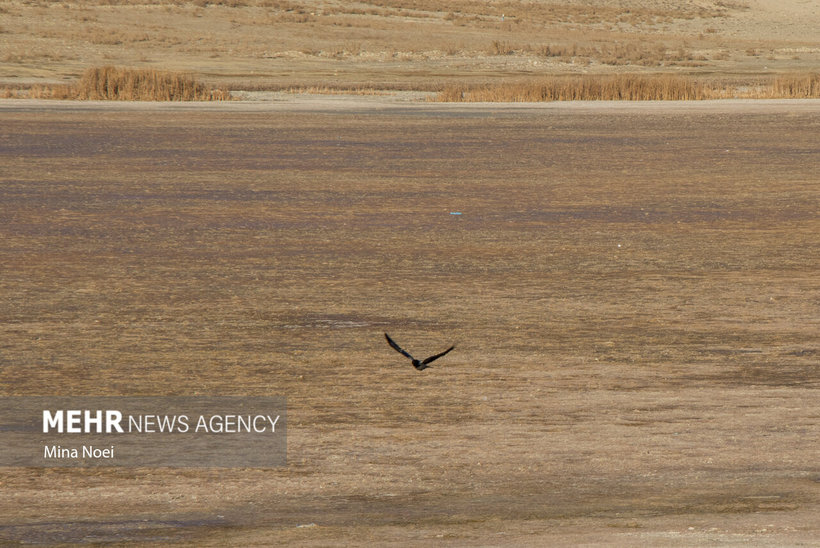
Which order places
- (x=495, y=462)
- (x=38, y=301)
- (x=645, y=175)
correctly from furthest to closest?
(x=645, y=175) → (x=38, y=301) → (x=495, y=462)

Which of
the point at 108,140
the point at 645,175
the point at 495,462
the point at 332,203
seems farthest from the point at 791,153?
the point at 495,462

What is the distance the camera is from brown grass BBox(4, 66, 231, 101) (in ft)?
145

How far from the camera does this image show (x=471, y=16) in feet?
322

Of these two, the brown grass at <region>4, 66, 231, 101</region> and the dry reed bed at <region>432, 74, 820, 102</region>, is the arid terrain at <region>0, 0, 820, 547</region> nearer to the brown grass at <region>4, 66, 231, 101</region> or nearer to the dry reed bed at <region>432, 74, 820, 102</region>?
the brown grass at <region>4, 66, 231, 101</region>

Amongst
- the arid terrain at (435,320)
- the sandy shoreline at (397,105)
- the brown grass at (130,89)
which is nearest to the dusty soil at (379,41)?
the brown grass at (130,89)

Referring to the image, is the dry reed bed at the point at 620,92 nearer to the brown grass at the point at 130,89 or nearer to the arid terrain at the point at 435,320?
the brown grass at the point at 130,89

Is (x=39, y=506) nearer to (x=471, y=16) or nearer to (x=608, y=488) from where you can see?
(x=608, y=488)

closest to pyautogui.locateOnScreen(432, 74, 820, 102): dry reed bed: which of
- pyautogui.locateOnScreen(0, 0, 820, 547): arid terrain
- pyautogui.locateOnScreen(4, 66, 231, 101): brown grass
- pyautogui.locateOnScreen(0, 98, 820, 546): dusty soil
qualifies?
pyautogui.locateOnScreen(4, 66, 231, 101): brown grass

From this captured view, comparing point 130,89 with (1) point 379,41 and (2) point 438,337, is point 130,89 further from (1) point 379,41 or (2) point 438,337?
(1) point 379,41

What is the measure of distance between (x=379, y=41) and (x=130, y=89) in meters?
35.7

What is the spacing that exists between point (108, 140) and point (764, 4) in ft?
311

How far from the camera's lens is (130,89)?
44438 mm

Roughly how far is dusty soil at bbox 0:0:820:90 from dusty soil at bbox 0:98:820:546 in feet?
105

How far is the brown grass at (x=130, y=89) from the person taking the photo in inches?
1737
